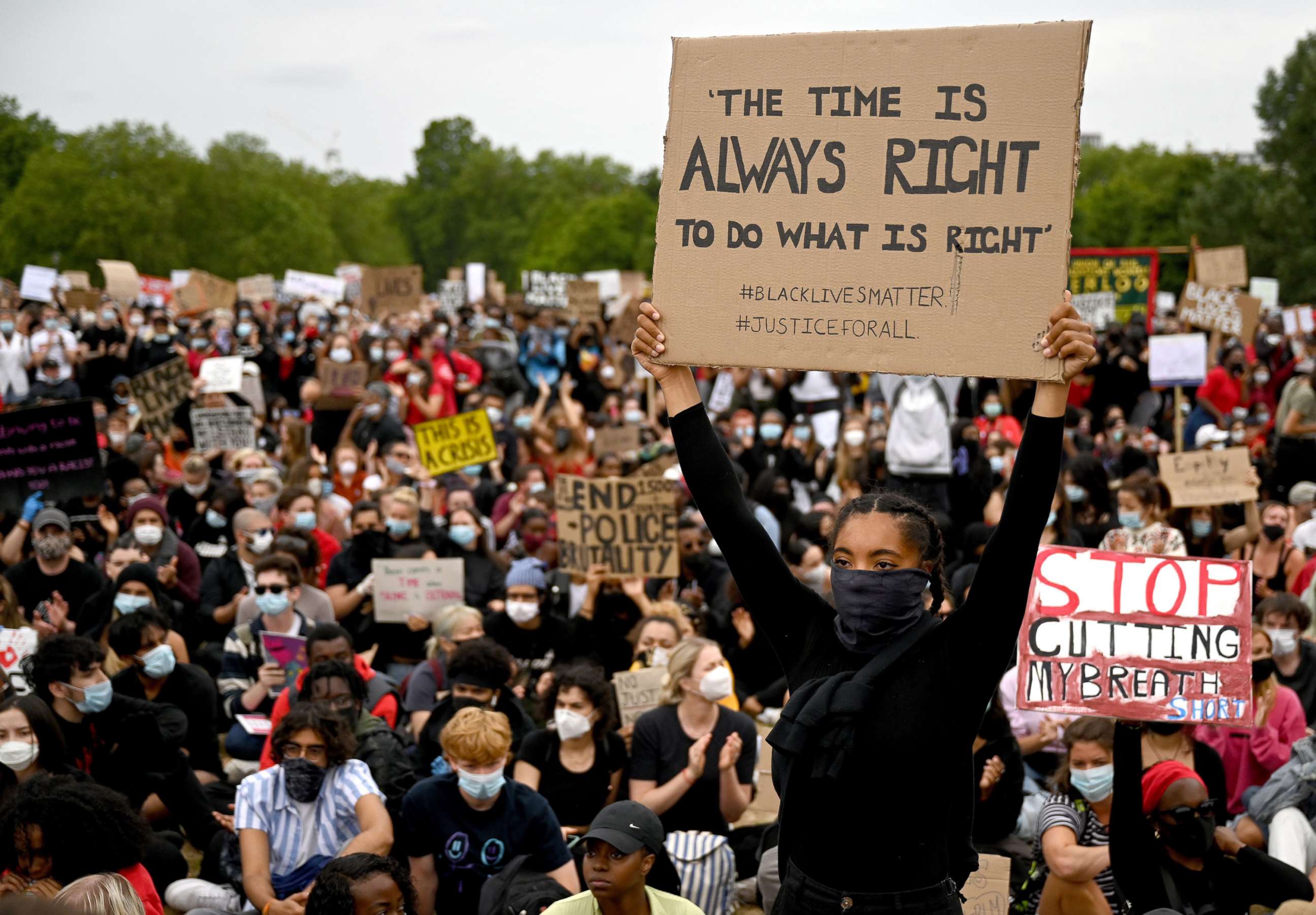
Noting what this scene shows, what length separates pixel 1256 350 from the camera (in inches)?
827

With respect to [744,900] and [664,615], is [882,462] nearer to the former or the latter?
[664,615]

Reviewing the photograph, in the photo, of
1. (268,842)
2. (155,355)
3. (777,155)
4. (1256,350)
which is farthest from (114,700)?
(1256,350)

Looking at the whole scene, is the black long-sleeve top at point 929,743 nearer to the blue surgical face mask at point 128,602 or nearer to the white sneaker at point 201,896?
the white sneaker at point 201,896

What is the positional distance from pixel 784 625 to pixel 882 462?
980 cm

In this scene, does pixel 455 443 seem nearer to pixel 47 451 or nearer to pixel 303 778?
pixel 47 451

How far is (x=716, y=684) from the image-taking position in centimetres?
619

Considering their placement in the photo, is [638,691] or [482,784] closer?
[482,784]

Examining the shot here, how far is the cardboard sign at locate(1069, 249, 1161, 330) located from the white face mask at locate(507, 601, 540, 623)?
13.1m

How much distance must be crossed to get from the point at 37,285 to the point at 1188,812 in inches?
834

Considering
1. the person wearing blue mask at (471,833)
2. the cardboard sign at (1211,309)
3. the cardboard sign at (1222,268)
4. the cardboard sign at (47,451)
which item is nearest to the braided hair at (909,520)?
the person wearing blue mask at (471,833)

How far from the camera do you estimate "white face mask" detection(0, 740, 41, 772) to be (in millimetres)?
5641

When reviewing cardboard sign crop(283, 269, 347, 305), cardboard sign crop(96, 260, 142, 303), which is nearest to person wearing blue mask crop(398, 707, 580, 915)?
cardboard sign crop(96, 260, 142, 303)

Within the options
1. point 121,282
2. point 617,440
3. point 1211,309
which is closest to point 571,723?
point 617,440

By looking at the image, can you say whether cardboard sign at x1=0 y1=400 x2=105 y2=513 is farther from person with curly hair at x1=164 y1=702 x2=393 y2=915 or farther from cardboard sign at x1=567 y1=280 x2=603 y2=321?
cardboard sign at x1=567 y1=280 x2=603 y2=321
